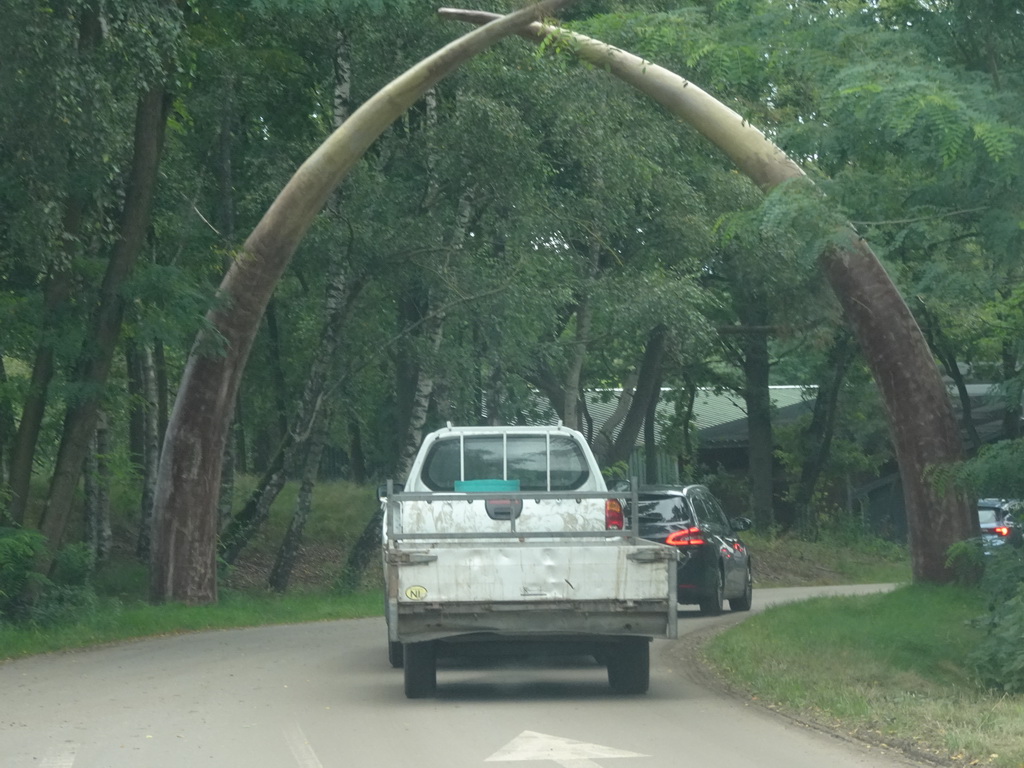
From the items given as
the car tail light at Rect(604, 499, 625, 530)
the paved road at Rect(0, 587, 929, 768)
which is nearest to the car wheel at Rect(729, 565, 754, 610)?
the paved road at Rect(0, 587, 929, 768)

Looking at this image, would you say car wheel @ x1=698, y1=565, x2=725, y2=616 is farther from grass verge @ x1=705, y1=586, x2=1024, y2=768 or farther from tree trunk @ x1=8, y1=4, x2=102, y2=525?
tree trunk @ x1=8, y1=4, x2=102, y2=525

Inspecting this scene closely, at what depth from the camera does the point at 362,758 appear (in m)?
8.16

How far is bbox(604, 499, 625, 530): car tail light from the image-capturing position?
38.8 ft

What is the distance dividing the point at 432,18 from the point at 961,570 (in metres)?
10.5

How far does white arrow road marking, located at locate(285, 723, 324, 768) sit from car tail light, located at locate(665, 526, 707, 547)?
840 cm

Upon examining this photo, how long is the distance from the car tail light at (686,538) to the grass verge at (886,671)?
145 centimetres

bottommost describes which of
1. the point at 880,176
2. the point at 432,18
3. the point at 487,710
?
the point at 487,710

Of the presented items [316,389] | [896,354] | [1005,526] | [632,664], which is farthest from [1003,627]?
[316,389]

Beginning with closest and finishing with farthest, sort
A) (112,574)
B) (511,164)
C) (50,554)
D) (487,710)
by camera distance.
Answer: (487,710) < (50,554) < (511,164) < (112,574)

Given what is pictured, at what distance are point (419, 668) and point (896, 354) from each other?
8.56m

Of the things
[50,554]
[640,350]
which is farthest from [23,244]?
[640,350]

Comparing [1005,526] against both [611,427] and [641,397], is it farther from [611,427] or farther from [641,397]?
[611,427]

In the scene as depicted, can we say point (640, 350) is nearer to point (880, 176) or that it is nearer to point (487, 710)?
point (880, 176)

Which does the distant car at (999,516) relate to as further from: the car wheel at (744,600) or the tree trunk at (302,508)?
the tree trunk at (302,508)
